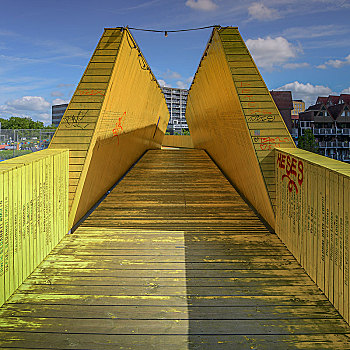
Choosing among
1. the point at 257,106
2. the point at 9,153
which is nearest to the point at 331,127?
the point at 9,153

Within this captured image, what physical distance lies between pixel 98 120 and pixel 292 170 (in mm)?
3099

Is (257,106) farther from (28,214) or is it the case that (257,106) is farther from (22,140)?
(22,140)

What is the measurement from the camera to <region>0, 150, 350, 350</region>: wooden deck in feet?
8.49

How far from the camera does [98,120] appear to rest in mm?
5570

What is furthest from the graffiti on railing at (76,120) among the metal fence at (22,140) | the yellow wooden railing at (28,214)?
the metal fence at (22,140)

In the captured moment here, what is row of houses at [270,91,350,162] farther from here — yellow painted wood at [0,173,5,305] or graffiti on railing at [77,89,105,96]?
yellow painted wood at [0,173,5,305]

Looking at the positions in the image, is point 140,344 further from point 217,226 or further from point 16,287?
point 217,226

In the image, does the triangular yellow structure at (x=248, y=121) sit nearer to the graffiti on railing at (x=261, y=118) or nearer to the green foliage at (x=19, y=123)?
the graffiti on railing at (x=261, y=118)

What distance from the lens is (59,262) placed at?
396 centimetres

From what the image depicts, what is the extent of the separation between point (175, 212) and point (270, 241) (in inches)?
72.7

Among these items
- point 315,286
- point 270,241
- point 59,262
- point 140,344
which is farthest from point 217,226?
point 140,344

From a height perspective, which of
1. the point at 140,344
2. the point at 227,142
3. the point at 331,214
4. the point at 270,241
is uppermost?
the point at 227,142

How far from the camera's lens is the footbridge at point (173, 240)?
2721 mm

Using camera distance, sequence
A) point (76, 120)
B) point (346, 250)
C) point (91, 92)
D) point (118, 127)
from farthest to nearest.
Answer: point (118, 127) < point (91, 92) < point (76, 120) < point (346, 250)
